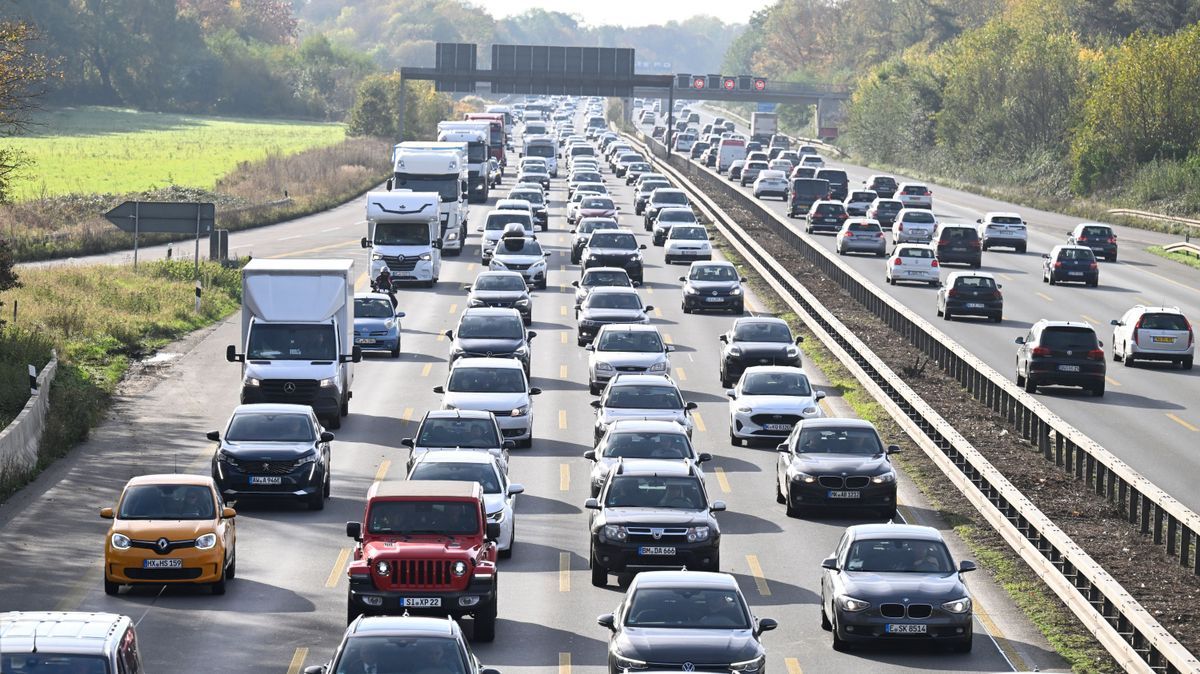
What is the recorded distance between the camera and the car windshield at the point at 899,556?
21094 mm

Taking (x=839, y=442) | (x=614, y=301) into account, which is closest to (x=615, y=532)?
(x=839, y=442)

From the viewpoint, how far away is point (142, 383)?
42.9 m

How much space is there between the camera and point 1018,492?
26.5 meters

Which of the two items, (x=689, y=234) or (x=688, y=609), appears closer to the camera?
(x=688, y=609)

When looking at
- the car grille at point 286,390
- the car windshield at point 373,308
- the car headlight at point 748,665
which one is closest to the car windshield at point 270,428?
the car grille at point 286,390

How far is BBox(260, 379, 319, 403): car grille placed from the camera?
117 feet

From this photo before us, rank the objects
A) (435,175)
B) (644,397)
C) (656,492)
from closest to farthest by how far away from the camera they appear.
→ (656,492) < (644,397) < (435,175)

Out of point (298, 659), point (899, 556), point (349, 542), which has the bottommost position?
point (349, 542)

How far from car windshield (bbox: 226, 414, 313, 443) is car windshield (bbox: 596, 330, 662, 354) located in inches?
478

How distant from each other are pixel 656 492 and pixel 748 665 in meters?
6.79

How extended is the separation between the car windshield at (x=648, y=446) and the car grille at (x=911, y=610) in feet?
27.3

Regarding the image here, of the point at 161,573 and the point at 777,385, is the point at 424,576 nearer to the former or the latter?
the point at 161,573

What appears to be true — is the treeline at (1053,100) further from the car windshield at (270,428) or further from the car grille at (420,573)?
the car grille at (420,573)

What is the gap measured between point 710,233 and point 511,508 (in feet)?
180
